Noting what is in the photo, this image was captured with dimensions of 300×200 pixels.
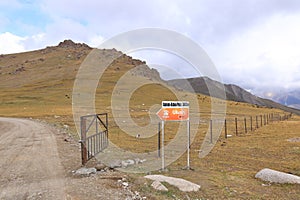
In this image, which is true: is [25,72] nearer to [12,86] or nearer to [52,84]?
[12,86]

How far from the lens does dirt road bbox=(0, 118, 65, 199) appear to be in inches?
352

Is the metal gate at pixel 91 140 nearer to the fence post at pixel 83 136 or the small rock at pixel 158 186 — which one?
the fence post at pixel 83 136

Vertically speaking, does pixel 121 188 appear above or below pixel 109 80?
below

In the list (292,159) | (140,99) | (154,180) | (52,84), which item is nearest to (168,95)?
(140,99)

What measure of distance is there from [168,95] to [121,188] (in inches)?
3556

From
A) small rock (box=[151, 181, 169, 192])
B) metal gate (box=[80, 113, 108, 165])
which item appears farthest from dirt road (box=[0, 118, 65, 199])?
small rock (box=[151, 181, 169, 192])

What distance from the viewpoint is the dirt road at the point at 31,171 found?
29.3ft

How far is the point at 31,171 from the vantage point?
37.7 feet

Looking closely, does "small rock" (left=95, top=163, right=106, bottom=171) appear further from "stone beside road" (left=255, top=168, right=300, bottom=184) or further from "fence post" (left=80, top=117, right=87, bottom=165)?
"stone beside road" (left=255, top=168, right=300, bottom=184)

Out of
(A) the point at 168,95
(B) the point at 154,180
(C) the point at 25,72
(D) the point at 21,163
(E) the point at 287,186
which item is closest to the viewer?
(B) the point at 154,180

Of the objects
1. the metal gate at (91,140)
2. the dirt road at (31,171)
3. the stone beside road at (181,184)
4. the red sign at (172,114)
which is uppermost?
the red sign at (172,114)

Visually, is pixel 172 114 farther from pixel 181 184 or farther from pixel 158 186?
pixel 158 186

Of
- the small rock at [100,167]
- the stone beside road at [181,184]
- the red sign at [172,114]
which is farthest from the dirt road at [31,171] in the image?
the red sign at [172,114]

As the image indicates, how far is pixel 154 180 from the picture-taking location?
10.3m
